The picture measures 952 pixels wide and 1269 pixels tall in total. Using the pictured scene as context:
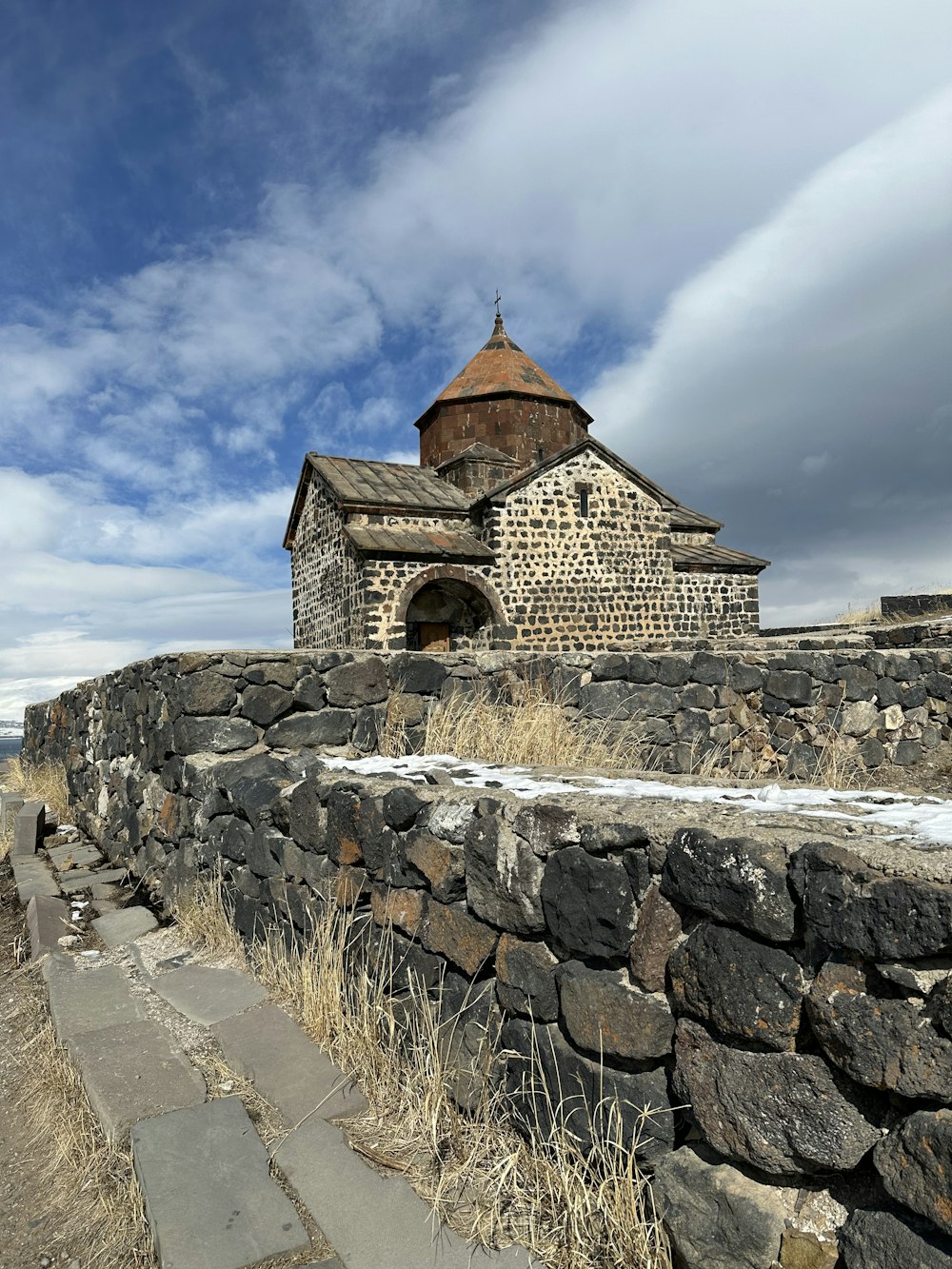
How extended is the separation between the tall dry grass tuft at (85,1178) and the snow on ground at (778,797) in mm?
1613

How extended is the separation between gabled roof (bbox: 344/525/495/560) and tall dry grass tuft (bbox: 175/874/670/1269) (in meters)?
11.1

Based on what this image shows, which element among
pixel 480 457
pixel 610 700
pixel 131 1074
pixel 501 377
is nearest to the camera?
pixel 131 1074

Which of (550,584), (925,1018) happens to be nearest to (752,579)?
(550,584)

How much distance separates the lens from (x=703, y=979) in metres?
1.84

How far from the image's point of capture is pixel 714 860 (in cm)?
182

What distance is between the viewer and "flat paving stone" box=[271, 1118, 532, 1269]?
202 cm

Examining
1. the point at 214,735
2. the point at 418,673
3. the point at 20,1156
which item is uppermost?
the point at 418,673

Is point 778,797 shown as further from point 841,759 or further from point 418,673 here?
point 841,759

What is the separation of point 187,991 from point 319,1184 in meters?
1.67

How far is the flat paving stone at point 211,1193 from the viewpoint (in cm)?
205

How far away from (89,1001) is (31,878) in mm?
3187

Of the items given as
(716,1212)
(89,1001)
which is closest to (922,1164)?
(716,1212)

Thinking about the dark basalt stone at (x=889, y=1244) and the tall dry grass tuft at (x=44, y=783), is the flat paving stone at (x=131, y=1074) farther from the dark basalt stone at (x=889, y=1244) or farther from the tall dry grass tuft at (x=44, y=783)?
the tall dry grass tuft at (x=44, y=783)

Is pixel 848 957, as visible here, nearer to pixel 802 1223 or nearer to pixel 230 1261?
pixel 802 1223
